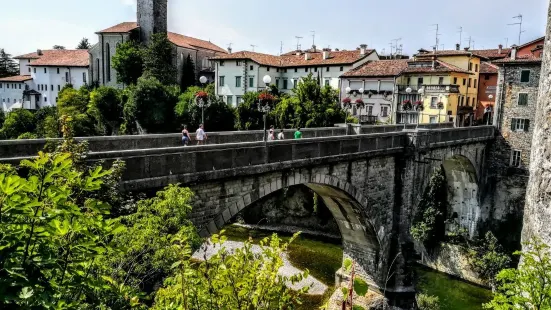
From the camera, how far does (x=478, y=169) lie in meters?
31.1

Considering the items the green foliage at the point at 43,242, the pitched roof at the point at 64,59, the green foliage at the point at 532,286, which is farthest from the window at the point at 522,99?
the pitched roof at the point at 64,59

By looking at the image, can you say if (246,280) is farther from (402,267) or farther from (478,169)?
(478,169)

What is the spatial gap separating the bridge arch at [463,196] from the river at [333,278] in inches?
214

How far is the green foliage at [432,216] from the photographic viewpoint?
97.1ft

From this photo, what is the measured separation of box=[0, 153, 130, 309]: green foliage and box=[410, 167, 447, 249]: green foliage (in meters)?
28.1

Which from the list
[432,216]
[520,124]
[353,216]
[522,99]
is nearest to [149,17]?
[432,216]

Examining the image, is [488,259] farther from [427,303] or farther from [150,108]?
[150,108]

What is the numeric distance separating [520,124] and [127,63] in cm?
4756

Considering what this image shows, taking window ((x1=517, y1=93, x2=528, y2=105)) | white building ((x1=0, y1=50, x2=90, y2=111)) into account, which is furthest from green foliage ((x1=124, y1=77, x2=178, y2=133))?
window ((x1=517, y1=93, x2=528, y2=105))

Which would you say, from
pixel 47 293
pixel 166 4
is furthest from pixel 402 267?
pixel 166 4

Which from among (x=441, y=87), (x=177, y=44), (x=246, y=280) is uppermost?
(x=177, y=44)

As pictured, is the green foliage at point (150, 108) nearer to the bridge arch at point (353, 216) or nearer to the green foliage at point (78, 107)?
the green foliage at point (78, 107)

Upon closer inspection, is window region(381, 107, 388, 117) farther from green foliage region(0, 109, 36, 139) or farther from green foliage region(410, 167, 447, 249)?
green foliage region(0, 109, 36, 139)

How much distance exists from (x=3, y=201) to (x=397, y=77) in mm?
45204
